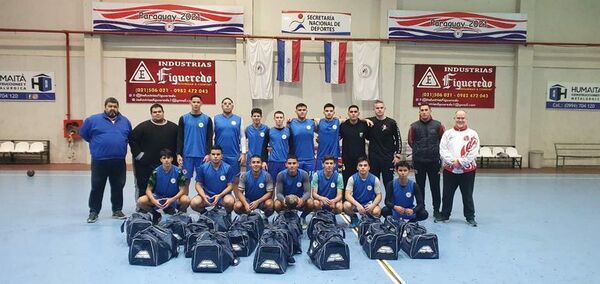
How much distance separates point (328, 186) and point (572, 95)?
1264cm

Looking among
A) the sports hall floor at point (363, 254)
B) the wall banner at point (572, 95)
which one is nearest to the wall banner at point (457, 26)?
the wall banner at point (572, 95)

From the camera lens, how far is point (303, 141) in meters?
7.53

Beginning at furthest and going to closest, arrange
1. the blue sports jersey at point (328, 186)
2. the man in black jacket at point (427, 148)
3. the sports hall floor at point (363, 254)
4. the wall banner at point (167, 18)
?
1. the wall banner at point (167, 18)
2. the man in black jacket at point (427, 148)
3. the blue sports jersey at point (328, 186)
4. the sports hall floor at point (363, 254)

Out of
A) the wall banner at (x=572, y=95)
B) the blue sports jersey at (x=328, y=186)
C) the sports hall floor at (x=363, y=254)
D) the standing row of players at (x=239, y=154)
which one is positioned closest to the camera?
the sports hall floor at (x=363, y=254)

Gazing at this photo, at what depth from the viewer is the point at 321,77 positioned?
14.7 meters

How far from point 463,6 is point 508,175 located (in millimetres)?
5876

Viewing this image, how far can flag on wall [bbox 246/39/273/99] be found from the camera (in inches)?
556

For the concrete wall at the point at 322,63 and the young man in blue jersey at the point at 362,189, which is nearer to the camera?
the young man in blue jersey at the point at 362,189

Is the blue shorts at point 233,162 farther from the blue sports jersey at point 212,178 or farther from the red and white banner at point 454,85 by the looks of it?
the red and white banner at point 454,85

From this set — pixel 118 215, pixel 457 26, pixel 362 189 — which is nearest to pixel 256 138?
pixel 362 189

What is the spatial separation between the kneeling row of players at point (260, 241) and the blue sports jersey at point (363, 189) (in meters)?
0.57

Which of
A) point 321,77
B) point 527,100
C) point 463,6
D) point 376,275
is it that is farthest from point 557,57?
point 376,275

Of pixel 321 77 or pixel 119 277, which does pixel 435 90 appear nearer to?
pixel 321 77

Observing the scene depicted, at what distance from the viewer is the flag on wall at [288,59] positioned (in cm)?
1420
